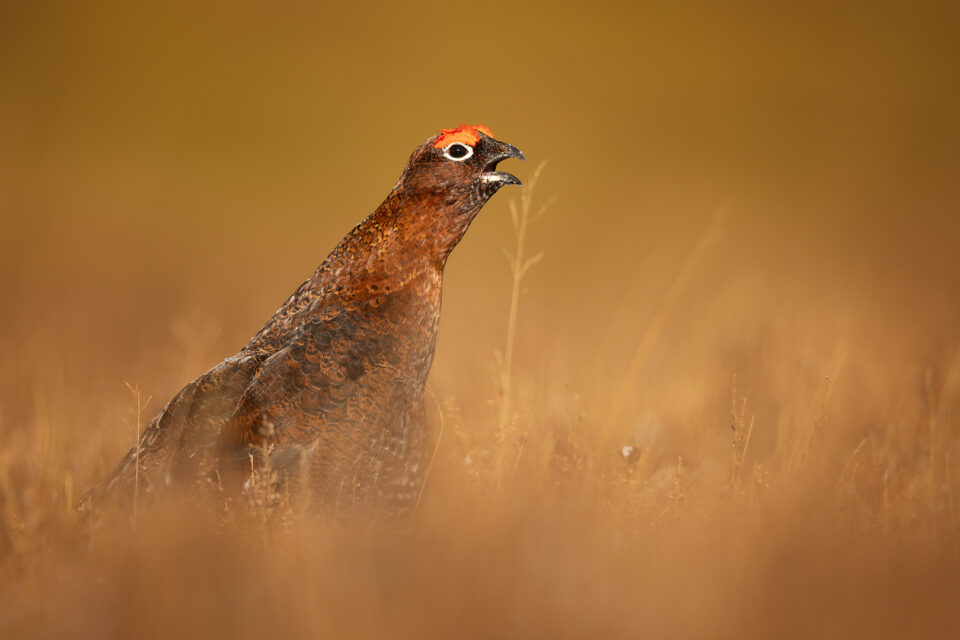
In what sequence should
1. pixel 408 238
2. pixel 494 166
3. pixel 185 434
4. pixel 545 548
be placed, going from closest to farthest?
1. pixel 545 548
2. pixel 185 434
3. pixel 408 238
4. pixel 494 166

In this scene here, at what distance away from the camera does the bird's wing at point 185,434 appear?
11.0 ft

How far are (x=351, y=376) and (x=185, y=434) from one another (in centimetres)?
82

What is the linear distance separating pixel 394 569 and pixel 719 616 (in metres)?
1.09

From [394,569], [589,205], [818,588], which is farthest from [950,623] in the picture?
[589,205]

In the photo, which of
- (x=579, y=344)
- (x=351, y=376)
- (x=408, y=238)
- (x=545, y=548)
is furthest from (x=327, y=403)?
(x=579, y=344)

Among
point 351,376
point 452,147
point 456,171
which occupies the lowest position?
point 351,376

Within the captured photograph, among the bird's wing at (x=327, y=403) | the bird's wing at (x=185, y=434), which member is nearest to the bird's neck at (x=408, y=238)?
the bird's wing at (x=327, y=403)

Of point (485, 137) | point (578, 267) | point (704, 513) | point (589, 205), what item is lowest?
point (704, 513)

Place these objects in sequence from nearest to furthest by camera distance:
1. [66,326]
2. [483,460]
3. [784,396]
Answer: [483,460] < [784,396] < [66,326]

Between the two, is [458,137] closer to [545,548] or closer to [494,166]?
[494,166]

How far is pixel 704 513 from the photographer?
321 centimetres

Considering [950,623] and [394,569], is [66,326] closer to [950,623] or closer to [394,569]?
[394,569]

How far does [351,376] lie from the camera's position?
3.29 m

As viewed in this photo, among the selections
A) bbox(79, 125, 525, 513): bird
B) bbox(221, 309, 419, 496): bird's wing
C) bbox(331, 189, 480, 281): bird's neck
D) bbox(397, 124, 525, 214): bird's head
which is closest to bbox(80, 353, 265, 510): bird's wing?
bbox(79, 125, 525, 513): bird
